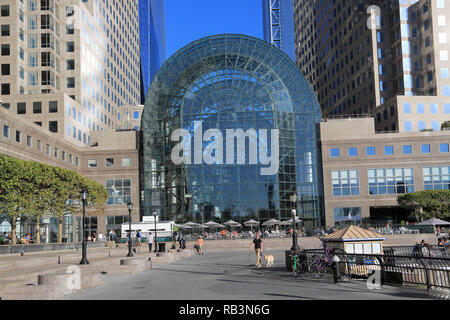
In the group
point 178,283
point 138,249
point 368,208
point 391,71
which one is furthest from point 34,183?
point 391,71

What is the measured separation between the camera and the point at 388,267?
2012 cm

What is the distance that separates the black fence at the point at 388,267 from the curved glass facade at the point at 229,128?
49.7m

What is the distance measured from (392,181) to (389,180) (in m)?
0.45

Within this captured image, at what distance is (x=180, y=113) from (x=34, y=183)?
33.1 meters

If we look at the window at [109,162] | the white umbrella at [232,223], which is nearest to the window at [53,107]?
the window at [109,162]

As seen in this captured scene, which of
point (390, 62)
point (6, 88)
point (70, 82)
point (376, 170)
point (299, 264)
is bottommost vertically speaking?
point (299, 264)

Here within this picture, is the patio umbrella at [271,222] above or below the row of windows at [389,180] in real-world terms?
below

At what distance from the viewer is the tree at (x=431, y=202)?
69000mm

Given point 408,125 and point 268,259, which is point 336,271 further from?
point 408,125

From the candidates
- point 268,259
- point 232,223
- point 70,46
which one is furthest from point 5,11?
point 268,259

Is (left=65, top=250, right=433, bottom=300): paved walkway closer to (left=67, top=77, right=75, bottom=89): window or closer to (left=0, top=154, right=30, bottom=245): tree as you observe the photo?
(left=0, top=154, right=30, bottom=245): tree

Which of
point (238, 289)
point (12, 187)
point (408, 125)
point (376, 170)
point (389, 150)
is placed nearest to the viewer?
point (238, 289)

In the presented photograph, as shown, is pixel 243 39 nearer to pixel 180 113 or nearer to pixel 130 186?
pixel 180 113

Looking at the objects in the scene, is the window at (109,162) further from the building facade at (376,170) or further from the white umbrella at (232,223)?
the building facade at (376,170)
